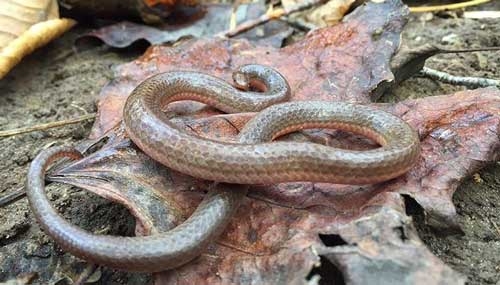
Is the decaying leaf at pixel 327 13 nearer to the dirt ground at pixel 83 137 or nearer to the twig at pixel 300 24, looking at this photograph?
the twig at pixel 300 24

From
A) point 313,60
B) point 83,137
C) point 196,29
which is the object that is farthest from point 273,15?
point 83,137

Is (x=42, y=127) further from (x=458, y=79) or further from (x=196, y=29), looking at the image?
(x=458, y=79)

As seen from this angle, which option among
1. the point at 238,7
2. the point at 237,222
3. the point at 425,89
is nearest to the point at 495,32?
the point at 425,89

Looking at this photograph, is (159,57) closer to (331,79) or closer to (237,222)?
(331,79)

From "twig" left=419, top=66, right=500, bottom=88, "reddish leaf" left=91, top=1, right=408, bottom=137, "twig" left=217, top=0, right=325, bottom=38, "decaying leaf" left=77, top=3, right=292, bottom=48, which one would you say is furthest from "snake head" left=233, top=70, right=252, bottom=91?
"twig" left=419, top=66, right=500, bottom=88

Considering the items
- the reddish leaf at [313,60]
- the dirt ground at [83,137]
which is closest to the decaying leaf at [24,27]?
the dirt ground at [83,137]

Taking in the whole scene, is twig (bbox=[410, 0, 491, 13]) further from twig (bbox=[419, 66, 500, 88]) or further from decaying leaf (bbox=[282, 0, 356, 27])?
twig (bbox=[419, 66, 500, 88])
